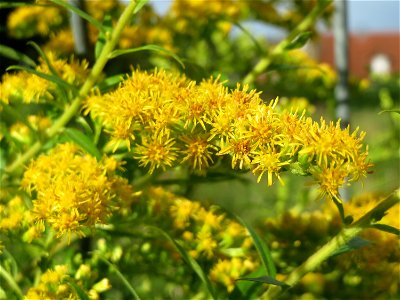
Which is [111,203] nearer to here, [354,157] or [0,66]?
[354,157]

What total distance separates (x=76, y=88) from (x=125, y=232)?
214 millimetres

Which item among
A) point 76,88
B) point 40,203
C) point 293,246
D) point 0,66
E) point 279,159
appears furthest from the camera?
point 0,66

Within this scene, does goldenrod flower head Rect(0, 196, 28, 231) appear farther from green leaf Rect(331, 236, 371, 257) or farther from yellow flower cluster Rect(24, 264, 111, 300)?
green leaf Rect(331, 236, 371, 257)

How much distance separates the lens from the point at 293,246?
1.05 meters

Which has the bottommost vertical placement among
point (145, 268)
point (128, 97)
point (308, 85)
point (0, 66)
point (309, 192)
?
point (145, 268)

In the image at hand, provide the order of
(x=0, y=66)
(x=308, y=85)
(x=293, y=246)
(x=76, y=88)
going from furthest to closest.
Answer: (x=308, y=85) → (x=0, y=66) → (x=293, y=246) → (x=76, y=88)

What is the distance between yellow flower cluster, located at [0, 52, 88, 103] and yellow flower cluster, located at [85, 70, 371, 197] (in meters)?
0.13

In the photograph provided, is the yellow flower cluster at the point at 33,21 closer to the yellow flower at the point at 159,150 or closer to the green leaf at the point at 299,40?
the green leaf at the point at 299,40

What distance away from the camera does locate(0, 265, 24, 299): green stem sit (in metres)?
0.83

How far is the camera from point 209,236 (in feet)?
3.25

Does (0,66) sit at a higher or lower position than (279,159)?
higher

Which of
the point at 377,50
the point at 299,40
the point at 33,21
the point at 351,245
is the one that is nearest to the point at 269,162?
the point at 351,245

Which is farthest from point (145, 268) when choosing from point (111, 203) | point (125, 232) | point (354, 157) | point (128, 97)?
point (354, 157)

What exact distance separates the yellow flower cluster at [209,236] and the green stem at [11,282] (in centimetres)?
21
